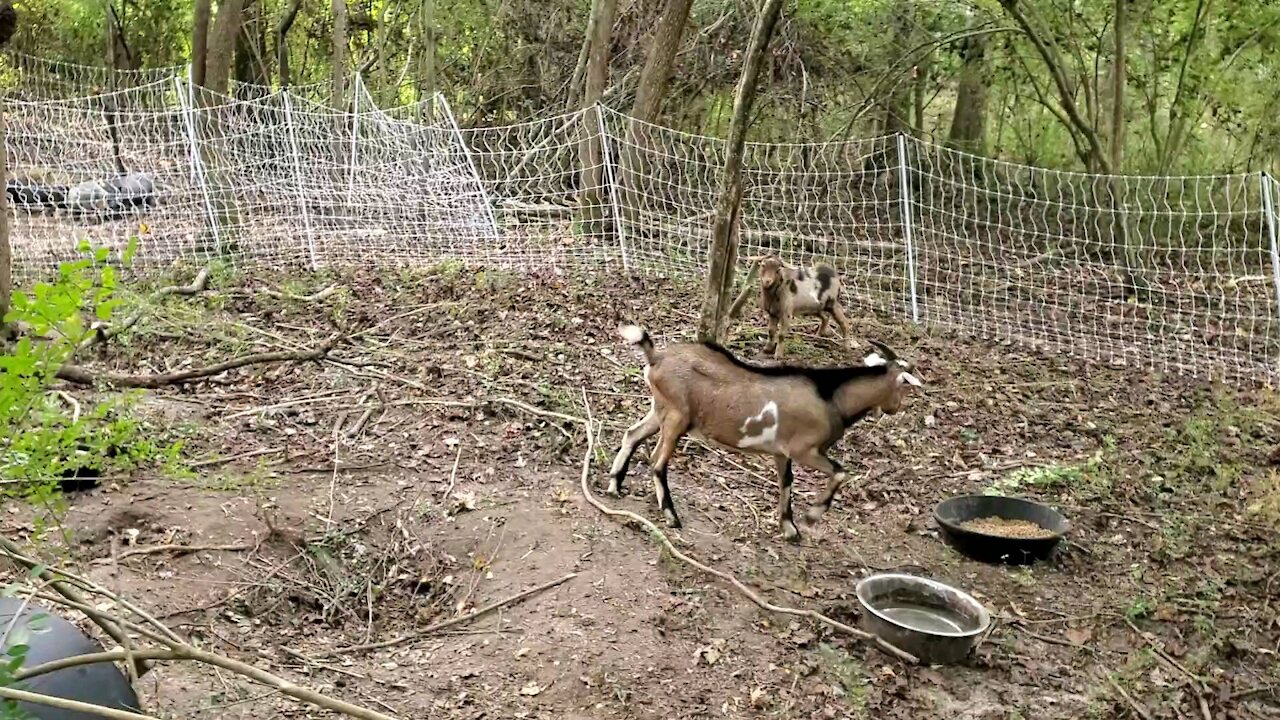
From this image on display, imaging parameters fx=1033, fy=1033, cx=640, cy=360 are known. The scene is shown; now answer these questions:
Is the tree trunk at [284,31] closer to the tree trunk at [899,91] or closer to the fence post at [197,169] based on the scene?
the fence post at [197,169]

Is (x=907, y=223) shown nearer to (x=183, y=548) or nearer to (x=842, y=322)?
(x=842, y=322)

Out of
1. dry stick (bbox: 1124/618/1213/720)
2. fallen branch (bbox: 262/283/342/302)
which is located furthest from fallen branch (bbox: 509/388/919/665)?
fallen branch (bbox: 262/283/342/302)

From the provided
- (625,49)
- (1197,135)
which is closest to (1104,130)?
(1197,135)

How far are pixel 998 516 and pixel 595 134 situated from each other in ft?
18.1

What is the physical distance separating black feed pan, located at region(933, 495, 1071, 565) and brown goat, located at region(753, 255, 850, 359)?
8.01 ft

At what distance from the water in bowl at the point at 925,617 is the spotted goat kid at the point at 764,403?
669 mm

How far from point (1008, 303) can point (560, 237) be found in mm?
3982

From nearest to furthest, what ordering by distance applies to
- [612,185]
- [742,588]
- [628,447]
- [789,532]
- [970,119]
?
1. [742,588]
2. [789,532]
3. [628,447]
4. [612,185]
5. [970,119]

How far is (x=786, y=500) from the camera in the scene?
4.97 m

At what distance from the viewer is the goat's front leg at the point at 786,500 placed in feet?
16.2

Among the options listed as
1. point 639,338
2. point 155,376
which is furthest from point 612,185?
point 155,376

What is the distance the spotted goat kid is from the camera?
485 cm

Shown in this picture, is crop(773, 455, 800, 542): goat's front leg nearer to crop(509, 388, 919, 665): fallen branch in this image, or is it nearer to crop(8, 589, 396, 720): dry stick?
crop(509, 388, 919, 665): fallen branch

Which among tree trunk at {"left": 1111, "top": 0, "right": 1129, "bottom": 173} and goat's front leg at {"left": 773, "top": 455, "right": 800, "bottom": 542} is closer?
goat's front leg at {"left": 773, "top": 455, "right": 800, "bottom": 542}
